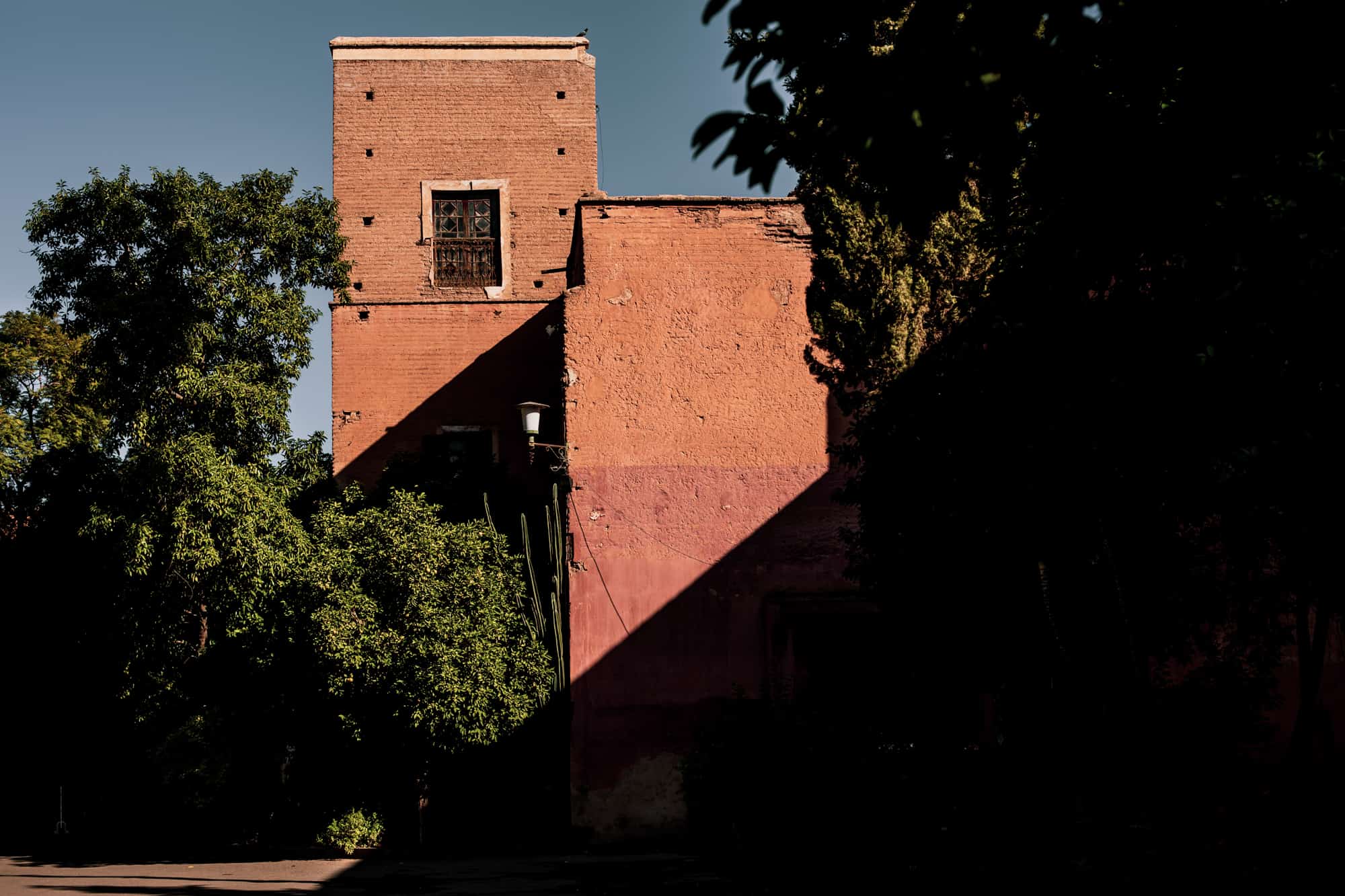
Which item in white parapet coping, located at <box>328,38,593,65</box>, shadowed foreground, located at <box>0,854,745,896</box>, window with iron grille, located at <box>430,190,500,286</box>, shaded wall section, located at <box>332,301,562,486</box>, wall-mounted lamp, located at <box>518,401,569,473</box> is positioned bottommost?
shadowed foreground, located at <box>0,854,745,896</box>

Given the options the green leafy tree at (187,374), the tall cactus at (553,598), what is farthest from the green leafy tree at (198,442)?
the tall cactus at (553,598)

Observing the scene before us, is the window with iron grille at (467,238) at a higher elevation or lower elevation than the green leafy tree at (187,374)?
higher

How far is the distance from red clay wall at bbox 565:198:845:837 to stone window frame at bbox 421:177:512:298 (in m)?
6.64

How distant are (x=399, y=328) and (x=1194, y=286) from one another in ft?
52.2

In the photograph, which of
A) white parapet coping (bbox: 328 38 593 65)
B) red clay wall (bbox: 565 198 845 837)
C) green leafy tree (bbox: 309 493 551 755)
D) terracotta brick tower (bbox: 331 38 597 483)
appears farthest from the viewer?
white parapet coping (bbox: 328 38 593 65)

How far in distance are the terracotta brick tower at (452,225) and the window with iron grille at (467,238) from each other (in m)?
0.03

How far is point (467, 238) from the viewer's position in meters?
22.5

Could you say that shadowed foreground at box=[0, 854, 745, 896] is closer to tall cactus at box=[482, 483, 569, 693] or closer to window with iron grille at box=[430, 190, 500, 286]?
tall cactus at box=[482, 483, 569, 693]

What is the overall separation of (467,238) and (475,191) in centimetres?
86

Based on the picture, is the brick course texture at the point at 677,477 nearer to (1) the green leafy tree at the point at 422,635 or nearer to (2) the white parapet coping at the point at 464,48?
(1) the green leafy tree at the point at 422,635

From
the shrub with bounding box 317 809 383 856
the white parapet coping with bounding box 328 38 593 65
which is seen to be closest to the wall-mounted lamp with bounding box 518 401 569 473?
the shrub with bounding box 317 809 383 856

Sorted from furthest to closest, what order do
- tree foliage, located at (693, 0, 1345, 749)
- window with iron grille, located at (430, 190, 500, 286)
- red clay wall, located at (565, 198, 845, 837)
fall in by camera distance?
window with iron grille, located at (430, 190, 500, 286) → red clay wall, located at (565, 198, 845, 837) → tree foliage, located at (693, 0, 1345, 749)

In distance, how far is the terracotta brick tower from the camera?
20969 mm

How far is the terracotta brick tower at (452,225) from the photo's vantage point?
68.8ft
